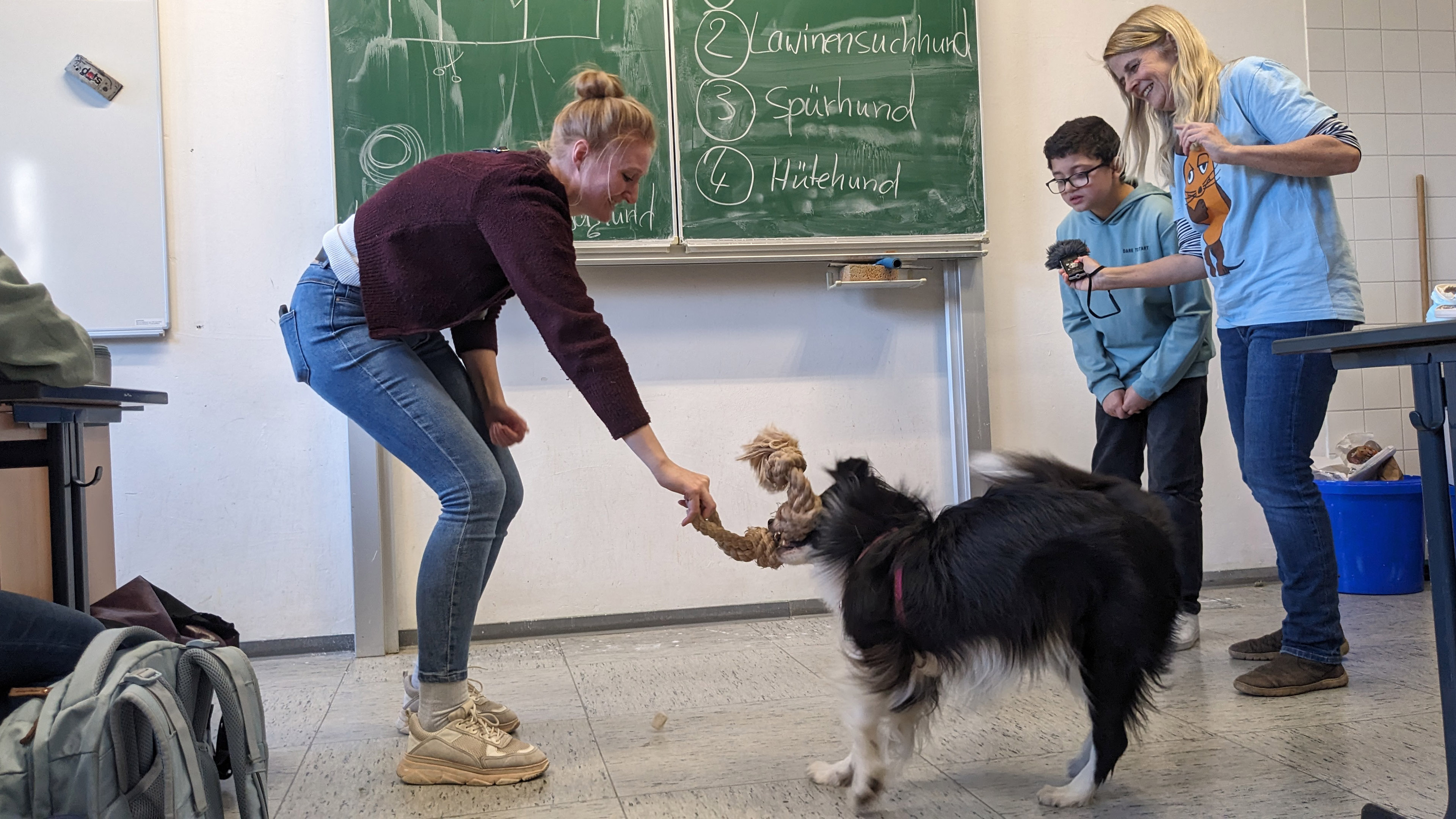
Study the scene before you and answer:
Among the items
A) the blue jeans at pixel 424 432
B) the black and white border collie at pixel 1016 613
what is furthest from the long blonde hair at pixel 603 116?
the black and white border collie at pixel 1016 613

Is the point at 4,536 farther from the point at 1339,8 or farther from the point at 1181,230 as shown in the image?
the point at 1339,8

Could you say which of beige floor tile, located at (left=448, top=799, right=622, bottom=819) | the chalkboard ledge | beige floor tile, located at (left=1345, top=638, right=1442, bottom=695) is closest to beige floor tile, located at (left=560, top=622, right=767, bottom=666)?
beige floor tile, located at (left=448, top=799, right=622, bottom=819)

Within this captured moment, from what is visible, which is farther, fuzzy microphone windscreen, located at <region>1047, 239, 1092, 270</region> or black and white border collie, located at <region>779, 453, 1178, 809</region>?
fuzzy microphone windscreen, located at <region>1047, 239, 1092, 270</region>

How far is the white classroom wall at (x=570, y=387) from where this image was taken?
10.5 feet

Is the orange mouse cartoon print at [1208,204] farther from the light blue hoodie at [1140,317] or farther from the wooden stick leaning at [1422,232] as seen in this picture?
the wooden stick leaning at [1422,232]

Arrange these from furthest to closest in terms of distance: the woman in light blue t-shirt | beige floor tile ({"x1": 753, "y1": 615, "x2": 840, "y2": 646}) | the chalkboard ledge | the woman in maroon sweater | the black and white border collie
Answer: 1. the chalkboard ledge
2. beige floor tile ({"x1": 753, "y1": 615, "x2": 840, "y2": 646})
3. the woman in light blue t-shirt
4. the woman in maroon sweater
5. the black and white border collie

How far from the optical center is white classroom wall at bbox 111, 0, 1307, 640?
321 cm

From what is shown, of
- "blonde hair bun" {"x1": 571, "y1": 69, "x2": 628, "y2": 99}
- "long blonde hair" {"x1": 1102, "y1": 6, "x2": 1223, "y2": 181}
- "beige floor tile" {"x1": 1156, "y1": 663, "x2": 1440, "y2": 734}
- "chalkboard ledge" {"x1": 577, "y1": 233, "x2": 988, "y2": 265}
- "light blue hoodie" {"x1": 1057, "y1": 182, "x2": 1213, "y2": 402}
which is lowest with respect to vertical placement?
"beige floor tile" {"x1": 1156, "y1": 663, "x2": 1440, "y2": 734}

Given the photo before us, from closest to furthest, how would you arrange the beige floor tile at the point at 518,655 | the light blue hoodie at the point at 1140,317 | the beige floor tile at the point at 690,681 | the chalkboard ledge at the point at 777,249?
the beige floor tile at the point at 690,681 → the light blue hoodie at the point at 1140,317 → the beige floor tile at the point at 518,655 → the chalkboard ledge at the point at 777,249

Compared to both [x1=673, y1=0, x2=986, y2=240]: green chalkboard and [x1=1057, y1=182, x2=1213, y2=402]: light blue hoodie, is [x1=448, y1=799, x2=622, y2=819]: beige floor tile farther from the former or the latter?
[x1=673, y1=0, x2=986, y2=240]: green chalkboard

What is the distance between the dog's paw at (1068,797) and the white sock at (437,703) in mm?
1152

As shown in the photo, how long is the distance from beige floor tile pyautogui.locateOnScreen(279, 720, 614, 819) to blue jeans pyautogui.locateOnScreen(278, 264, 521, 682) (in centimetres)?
23

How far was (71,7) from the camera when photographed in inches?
121

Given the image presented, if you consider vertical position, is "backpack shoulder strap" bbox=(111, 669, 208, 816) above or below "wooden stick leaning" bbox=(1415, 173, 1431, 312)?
below
